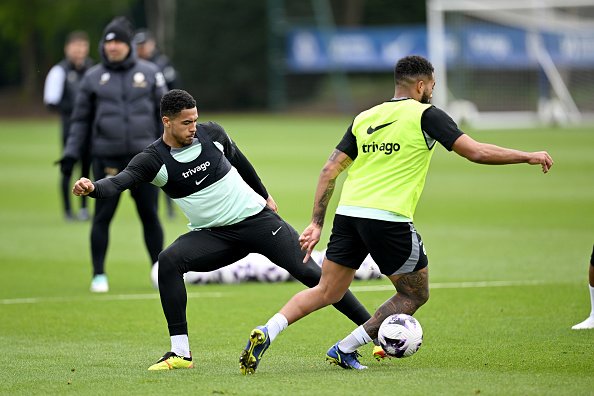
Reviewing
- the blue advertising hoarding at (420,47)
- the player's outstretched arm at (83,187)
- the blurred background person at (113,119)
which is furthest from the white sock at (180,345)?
the blue advertising hoarding at (420,47)

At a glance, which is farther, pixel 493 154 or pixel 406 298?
pixel 406 298

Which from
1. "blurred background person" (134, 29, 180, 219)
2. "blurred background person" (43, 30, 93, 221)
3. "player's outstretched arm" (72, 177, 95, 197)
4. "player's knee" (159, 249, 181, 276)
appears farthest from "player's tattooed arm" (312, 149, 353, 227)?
"blurred background person" (43, 30, 93, 221)

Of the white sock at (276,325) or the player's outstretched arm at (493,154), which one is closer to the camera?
the player's outstretched arm at (493,154)

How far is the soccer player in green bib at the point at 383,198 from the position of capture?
298 inches

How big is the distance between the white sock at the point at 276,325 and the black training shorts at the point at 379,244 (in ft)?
1.76

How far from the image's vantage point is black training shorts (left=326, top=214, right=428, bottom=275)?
7.59m

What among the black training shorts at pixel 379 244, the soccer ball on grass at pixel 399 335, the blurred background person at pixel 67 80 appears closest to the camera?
the black training shorts at pixel 379 244

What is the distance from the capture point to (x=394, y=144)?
7.58 meters

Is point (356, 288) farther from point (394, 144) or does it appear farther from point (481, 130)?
point (481, 130)

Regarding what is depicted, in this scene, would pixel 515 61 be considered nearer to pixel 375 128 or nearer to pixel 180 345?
pixel 375 128

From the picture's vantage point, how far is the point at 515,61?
121ft

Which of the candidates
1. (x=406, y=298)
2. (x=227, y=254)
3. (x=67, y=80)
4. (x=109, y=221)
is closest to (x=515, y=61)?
(x=67, y=80)

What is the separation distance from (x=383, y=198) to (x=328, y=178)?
17.1 inches

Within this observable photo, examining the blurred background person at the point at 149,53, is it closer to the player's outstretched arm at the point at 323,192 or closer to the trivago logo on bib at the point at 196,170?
the trivago logo on bib at the point at 196,170
